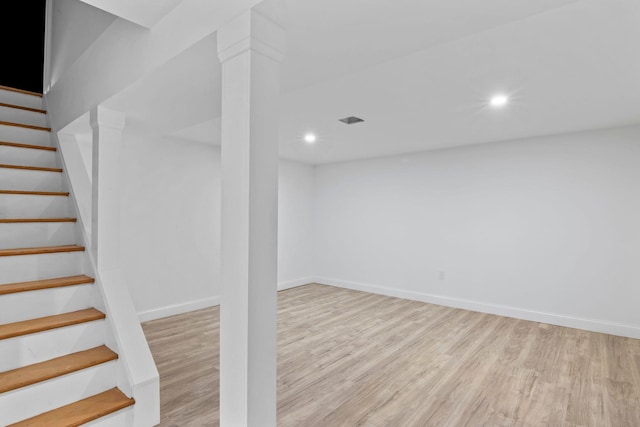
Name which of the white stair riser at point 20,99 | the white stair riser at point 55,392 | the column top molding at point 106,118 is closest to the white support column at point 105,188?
the column top molding at point 106,118

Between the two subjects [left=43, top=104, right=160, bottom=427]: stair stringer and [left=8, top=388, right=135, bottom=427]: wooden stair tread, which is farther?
[left=43, top=104, right=160, bottom=427]: stair stringer

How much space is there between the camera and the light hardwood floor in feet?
7.02

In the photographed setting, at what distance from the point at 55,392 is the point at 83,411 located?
17 centimetres

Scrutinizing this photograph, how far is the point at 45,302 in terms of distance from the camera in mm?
1880

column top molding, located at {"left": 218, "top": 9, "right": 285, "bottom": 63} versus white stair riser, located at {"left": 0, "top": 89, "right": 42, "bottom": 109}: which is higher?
white stair riser, located at {"left": 0, "top": 89, "right": 42, "bottom": 109}

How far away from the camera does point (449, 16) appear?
130cm

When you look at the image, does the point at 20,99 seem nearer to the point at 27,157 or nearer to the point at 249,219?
the point at 27,157

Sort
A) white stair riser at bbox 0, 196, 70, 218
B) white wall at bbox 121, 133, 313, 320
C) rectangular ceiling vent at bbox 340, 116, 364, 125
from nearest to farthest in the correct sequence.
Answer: white stair riser at bbox 0, 196, 70, 218
rectangular ceiling vent at bbox 340, 116, 364, 125
white wall at bbox 121, 133, 313, 320

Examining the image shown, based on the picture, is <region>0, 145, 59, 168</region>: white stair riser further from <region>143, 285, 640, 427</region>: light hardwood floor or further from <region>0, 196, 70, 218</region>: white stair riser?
<region>143, 285, 640, 427</region>: light hardwood floor

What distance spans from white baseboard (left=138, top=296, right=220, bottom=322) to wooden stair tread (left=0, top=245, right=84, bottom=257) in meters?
1.92

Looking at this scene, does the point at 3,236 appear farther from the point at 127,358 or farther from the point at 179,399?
the point at 179,399

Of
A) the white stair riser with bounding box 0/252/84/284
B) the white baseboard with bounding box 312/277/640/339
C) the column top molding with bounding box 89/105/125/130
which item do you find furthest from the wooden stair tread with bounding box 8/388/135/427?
the white baseboard with bounding box 312/277/640/339

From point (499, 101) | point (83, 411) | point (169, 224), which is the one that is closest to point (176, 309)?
point (169, 224)

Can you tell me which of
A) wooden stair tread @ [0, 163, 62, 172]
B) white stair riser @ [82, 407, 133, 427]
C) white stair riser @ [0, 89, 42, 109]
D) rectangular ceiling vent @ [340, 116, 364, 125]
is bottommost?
white stair riser @ [82, 407, 133, 427]
